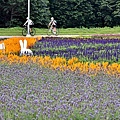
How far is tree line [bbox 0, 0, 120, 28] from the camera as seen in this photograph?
1437 inches

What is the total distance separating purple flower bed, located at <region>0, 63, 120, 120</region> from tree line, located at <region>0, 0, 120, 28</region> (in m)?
28.3

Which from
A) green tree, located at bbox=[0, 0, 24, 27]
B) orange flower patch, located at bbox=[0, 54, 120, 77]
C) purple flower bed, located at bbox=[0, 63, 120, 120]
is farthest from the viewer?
green tree, located at bbox=[0, 0, 24, 27]

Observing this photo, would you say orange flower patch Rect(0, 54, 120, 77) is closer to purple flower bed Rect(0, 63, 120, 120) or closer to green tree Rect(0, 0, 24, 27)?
purple flower bed Rect(0, 63, 120, 120)

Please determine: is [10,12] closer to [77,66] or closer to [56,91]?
[77,66]

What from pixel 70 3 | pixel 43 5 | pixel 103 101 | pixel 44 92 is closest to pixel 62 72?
pixel 44 92

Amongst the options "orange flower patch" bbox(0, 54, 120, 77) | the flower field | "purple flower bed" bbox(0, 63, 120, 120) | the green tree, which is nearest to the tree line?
the green tree

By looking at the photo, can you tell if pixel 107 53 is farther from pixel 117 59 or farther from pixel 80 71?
pixel 80 71

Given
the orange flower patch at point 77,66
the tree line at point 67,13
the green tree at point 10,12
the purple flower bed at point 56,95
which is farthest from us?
the tree line at point 67,13

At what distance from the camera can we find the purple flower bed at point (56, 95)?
4.86 m

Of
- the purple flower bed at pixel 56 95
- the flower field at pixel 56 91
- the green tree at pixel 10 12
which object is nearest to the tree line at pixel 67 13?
the green tree at pixel 10 12

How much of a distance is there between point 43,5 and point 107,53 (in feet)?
84.3

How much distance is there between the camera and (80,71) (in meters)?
8.28

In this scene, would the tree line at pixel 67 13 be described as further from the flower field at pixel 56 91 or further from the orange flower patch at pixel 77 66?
the flower field at pixel 56 91

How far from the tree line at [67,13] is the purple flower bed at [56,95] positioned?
28262 millimetres
